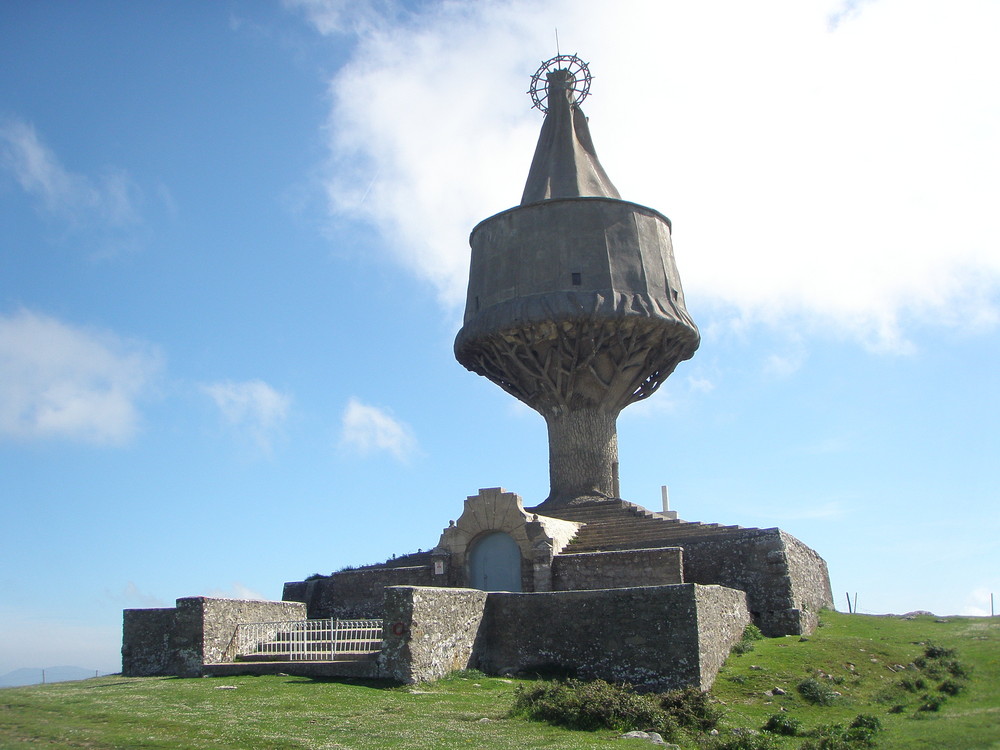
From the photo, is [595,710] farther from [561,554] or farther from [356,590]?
[356,590]

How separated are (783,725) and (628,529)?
1158 cm

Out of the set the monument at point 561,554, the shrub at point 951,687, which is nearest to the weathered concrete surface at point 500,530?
the monument at point 561,554

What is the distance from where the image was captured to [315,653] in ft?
55.4

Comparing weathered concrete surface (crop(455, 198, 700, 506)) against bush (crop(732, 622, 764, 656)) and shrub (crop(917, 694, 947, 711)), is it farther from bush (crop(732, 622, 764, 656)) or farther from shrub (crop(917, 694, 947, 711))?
shrub (crop(917, 694, 947, 711))

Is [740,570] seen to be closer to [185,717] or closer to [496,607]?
[496,607]

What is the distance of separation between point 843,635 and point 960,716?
6.80 m

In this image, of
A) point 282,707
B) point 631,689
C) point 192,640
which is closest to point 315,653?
→ point 192,640

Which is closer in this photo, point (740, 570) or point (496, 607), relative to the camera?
point (496, 607)

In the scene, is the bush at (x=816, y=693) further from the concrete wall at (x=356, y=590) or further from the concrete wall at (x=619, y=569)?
the concrete wall at (x=356, y=590)

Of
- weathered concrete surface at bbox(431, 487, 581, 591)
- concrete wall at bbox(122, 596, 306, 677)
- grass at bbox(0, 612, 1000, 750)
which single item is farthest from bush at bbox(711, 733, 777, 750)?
weathered concrete surface at bbox(431, 487, 581, 591)

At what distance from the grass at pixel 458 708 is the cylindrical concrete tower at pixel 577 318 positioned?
12127mm

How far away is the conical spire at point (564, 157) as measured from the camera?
108 ft

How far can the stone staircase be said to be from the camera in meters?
23.3

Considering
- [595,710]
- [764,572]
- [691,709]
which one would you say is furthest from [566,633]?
[764,572]
